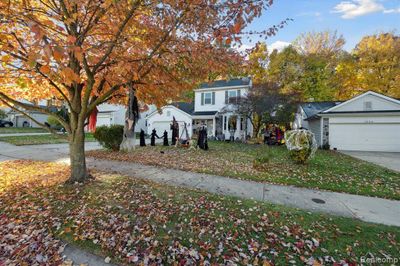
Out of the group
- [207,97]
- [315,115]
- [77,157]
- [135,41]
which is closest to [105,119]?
[207,97]

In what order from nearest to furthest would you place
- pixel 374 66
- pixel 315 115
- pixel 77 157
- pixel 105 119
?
1. pixel 77 157
2. pixel 315 115
3. pixel 374 66
4. pixel 105 119

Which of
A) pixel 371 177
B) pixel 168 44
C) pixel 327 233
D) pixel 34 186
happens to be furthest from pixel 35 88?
pixel 371 177

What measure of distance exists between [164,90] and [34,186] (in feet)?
14.6

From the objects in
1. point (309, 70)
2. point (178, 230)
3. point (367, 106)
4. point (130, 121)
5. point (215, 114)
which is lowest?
point (178, 230)

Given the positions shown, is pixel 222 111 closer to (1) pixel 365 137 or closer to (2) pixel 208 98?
(2) pixel 208 98

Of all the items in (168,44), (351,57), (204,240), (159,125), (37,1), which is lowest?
(204,240)

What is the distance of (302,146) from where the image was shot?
8.55 meters

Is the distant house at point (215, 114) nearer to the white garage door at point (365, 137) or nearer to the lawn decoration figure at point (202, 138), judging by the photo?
the lawn decoration figure at point (202, 138)

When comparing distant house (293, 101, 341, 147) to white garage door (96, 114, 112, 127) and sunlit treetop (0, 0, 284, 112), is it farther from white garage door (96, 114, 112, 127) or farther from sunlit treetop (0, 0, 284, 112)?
white garage door (96, 114, 112, 127)

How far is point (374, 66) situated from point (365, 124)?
1344 centimetres

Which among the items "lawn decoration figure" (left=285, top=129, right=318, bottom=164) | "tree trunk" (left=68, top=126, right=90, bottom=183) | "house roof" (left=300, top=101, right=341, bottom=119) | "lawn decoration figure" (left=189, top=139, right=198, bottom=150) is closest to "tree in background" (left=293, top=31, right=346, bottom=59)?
"house roof" (left=300, top=101, right=341, bottom=119)

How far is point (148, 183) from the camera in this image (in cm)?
577

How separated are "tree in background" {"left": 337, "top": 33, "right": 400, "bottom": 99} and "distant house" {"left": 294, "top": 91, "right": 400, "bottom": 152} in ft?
36.9

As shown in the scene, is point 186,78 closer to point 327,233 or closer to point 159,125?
point 327,233
